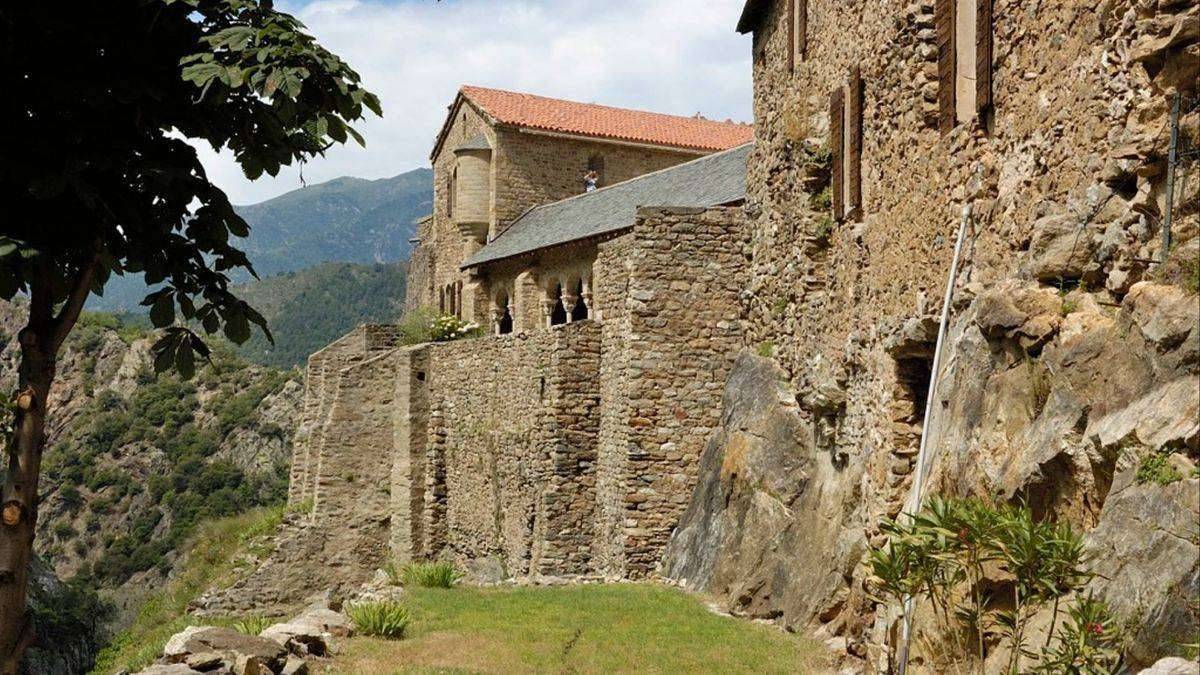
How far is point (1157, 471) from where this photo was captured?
6.22m

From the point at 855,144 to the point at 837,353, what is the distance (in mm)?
2428

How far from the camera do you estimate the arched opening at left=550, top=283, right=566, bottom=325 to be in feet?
99.5

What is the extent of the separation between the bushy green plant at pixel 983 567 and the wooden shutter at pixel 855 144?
6.11 metres

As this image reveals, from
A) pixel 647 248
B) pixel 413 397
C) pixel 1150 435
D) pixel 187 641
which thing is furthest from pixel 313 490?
pixel 1150 435

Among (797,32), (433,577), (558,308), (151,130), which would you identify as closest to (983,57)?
(151,130)

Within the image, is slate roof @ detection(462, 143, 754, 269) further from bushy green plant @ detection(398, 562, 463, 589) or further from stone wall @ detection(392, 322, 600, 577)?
bushy green plant @ detection(398, 562, 463, 589)

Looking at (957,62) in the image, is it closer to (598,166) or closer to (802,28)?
(802,28)

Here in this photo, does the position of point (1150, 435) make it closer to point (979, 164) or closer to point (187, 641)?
point (979, 164)

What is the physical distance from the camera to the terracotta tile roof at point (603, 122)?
37094mm

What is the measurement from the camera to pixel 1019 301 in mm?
8492

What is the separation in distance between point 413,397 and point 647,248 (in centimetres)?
1166

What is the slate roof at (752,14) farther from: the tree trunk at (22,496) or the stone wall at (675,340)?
the tree trunk at (22,496)

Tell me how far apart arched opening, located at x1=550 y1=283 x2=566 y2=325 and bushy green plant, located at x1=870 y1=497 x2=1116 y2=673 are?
21.3 m

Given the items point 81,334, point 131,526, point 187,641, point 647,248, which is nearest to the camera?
point 187,641
